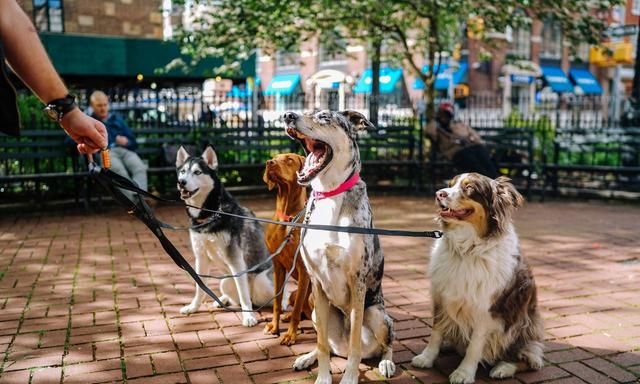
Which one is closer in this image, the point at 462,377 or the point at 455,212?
the point at 455,212

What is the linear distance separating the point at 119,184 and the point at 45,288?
9.54ft

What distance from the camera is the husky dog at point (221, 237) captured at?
4352 millimetres

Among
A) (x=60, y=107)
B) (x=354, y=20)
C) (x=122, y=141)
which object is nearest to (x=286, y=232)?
(x=60, y=107)

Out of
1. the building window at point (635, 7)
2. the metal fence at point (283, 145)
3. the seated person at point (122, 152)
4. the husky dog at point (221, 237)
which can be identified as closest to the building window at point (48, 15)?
the metal fence at point (283, 145)

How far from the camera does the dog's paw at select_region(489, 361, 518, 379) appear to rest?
132 inches

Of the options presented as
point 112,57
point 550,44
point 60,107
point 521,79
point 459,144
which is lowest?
point 459,144

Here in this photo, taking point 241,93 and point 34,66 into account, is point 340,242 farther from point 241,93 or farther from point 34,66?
point 241,93

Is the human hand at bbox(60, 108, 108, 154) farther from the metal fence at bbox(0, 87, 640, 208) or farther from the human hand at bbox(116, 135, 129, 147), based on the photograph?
the metal fence at bbox(0, 87, 640, 208)

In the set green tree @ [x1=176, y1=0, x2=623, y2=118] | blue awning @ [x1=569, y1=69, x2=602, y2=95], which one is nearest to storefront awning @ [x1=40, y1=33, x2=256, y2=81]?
green tree @ [x1=176, y1=0, x2=623, y2=118]

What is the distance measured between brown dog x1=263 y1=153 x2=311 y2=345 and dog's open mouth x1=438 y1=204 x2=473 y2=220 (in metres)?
1.13

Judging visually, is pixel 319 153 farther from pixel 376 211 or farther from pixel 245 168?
pixel 245 168

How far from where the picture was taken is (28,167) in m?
9.30

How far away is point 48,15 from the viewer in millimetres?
15188

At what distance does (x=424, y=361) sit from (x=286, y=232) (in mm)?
1317
